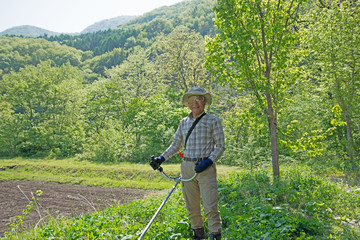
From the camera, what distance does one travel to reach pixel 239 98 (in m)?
17.5

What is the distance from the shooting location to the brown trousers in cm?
401

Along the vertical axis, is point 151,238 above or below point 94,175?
above

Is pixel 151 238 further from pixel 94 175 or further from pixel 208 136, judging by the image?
pixel 94 175

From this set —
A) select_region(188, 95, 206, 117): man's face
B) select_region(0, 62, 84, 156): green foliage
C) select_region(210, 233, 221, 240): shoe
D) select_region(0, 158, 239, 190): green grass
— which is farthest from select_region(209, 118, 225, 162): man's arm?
select_region(0, 62, 84, 156): green foliage

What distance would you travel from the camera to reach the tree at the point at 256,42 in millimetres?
7254

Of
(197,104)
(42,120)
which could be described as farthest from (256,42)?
(42,120)

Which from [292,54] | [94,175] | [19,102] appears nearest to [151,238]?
[292,54]

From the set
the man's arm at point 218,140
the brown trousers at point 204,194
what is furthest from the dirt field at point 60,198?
the man's arm at point 218,140

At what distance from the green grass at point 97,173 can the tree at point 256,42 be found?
18.2ft

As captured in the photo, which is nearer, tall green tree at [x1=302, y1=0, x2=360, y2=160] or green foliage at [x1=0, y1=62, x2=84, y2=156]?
tall green tree at [x1=302, y1=0, x2=360, y2=160]

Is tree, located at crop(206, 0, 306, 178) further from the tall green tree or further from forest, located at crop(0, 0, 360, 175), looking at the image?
the tall green tree

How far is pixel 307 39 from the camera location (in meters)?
10.4

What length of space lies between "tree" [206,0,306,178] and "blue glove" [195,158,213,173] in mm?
4086

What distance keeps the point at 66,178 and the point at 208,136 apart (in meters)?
13.9
